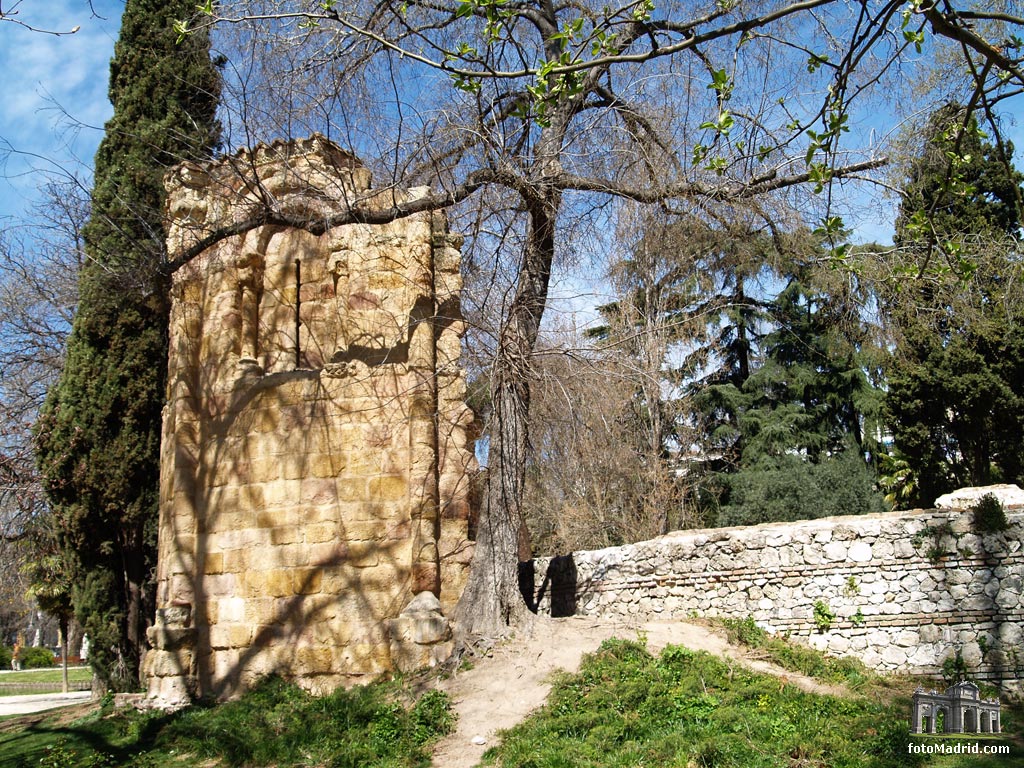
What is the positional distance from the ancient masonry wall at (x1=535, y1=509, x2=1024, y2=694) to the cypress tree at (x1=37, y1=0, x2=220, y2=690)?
21.7 feet

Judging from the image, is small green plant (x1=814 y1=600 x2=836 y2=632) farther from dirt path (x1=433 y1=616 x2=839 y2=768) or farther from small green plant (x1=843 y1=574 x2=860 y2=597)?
dirt path (x1=433 y1=616 x2=839 y2=768)

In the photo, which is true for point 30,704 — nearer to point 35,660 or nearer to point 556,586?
point 556,586

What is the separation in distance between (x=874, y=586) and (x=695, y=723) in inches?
162

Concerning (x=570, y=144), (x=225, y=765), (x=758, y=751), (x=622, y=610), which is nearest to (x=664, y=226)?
(x=570, y=144)

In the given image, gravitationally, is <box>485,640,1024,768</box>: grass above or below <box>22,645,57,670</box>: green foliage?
above

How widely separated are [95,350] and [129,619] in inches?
145

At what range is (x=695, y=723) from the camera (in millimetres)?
7027

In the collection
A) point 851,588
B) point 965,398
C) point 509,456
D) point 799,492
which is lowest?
point 851,588

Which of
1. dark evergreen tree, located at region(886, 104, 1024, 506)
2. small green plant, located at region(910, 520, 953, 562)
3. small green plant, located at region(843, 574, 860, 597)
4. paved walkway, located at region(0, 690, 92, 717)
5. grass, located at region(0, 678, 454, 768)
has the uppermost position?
dark evergreen tree, located at region(886, 104, 1024, 506)

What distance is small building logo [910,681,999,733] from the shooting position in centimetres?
746

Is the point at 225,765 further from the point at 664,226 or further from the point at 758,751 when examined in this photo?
the point at 664,226

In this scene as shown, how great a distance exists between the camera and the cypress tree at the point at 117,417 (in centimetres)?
1159

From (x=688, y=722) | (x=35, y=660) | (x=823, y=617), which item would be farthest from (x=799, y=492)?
(x=35, y=660)

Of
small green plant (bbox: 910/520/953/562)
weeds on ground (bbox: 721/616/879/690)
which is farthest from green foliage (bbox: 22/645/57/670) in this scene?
small green plant (bbox: 910/520/953/562)
